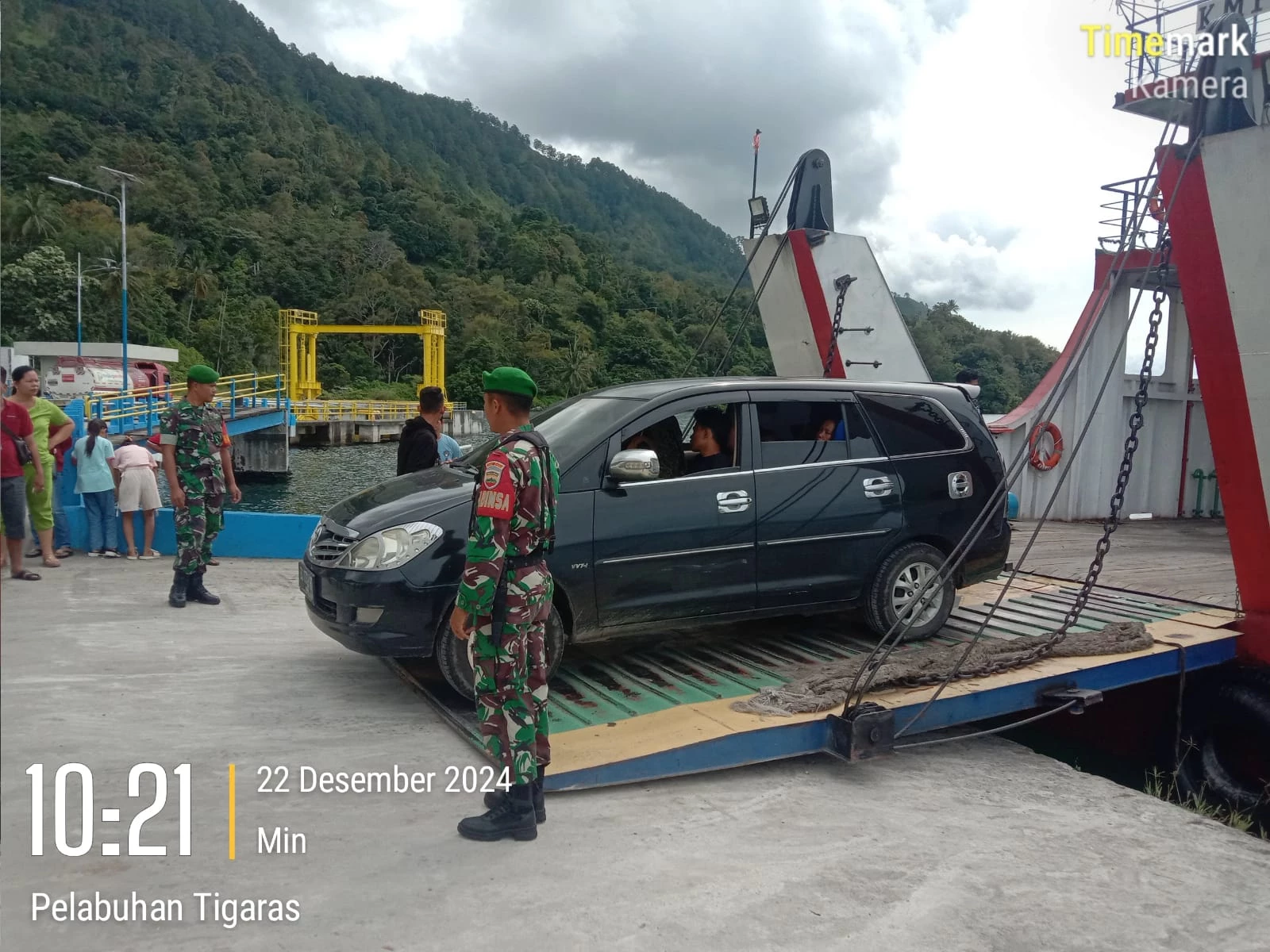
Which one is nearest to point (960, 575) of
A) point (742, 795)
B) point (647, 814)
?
point (742, 795)

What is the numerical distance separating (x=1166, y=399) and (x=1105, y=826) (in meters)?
12.1

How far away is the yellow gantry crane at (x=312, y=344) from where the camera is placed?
48.3 m

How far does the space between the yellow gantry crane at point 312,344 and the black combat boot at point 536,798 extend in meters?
43.3

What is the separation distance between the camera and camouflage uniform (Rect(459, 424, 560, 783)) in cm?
358

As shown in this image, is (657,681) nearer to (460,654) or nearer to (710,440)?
(460,654)

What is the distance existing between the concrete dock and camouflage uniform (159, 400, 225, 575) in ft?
5.62

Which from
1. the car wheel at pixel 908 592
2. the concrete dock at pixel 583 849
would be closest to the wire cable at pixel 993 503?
the car wheel at pixel 908 592

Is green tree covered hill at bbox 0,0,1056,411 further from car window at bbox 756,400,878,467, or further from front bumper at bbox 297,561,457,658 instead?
front bumper at bbox 297,561,457,658

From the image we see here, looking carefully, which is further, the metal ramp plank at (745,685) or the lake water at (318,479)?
the lake water at (318,479)

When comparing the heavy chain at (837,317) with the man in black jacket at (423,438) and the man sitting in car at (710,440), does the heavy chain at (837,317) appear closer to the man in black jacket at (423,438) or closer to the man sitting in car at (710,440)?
the man in black jacket at (423,438)

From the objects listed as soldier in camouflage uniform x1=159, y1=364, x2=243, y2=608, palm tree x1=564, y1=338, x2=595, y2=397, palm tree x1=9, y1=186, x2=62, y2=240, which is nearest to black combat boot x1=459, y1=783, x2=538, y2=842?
soldier in camouflage uniform x1=159, y1=364, x2=243, y2=608

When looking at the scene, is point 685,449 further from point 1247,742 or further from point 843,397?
point 1247,742

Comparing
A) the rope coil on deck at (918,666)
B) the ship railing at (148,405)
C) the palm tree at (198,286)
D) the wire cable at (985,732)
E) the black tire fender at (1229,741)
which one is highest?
the palm tree at (198,286)

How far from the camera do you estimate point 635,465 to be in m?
5.02
